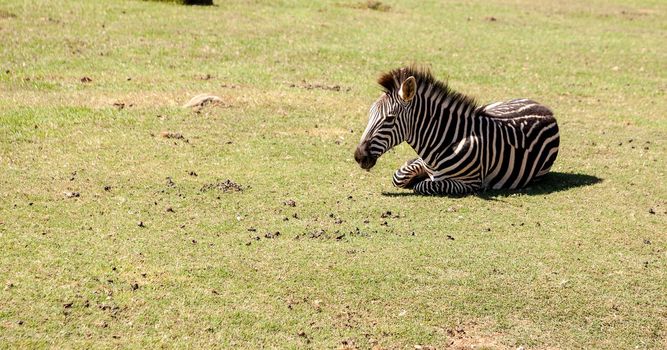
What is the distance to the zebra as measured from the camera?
41.1 feet

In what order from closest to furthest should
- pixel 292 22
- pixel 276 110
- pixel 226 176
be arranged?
pixel 226 176, pixel 276 110, pixel 292 22

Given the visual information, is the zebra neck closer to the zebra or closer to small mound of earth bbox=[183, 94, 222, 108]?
the zebra

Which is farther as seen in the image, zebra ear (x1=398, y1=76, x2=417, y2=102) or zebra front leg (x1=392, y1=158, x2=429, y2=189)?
zebra front leg (x1=392, y1=158, x2=429, y2=189)

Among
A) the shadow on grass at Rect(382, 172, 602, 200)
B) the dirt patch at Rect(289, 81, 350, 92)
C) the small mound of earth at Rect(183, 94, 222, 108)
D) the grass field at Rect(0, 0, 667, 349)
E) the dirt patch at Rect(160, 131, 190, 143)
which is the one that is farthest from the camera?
the dirt patch at Rect(289, 81, 350, 92)

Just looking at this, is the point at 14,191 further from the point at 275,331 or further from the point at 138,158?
the point at 275,331

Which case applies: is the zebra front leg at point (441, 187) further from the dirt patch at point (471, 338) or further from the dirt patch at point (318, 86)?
the dirt patch at point (318, 86)

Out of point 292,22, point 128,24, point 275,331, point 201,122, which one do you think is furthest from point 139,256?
point 292,22

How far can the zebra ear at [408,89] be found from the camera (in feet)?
40.5

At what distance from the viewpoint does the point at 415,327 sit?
8.66 metres

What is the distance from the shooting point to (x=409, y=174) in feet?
41.9

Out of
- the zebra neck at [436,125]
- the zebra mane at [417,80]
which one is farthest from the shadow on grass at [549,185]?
the zebra mane at [417,80]

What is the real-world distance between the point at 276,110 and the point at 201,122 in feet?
5.45

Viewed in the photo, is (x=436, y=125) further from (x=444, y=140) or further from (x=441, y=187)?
(x=441, y=187)

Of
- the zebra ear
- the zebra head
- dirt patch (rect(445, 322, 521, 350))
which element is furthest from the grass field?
the zebra ear
